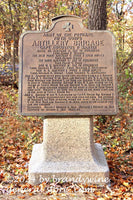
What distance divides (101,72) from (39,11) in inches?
343

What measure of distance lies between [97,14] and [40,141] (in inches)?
158

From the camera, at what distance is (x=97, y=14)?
665 centimetres

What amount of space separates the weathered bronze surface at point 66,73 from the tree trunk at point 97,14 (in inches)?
113

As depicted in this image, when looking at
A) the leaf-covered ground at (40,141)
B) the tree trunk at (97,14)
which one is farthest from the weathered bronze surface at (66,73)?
the tree trunk at (97,14)

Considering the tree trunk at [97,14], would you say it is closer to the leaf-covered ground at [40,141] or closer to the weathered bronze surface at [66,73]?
the leaf-covered ground at [40,141]

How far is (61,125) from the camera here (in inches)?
157

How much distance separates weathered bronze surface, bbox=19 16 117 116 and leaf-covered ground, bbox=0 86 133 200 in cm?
125

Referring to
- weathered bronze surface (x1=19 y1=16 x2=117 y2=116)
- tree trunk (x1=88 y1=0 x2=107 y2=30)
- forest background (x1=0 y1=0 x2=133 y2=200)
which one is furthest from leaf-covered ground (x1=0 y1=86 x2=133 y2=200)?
tree trunk (x1=88 y1=0 x2=107 y2=30)

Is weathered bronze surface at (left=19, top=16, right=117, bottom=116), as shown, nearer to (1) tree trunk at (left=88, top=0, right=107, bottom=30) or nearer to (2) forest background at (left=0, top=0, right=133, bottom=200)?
(2) forest background at (left=0, top=0, right=133, bottom=200)

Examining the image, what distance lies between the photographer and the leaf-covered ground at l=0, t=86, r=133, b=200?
3.62 metres

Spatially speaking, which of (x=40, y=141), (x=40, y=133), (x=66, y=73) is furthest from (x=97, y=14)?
(x=40, y=141)

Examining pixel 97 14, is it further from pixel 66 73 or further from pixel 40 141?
pixel 40 141

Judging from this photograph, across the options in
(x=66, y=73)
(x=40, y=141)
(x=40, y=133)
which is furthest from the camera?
(x=40, y=133)

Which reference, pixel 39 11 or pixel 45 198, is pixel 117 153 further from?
pixel 39 11
